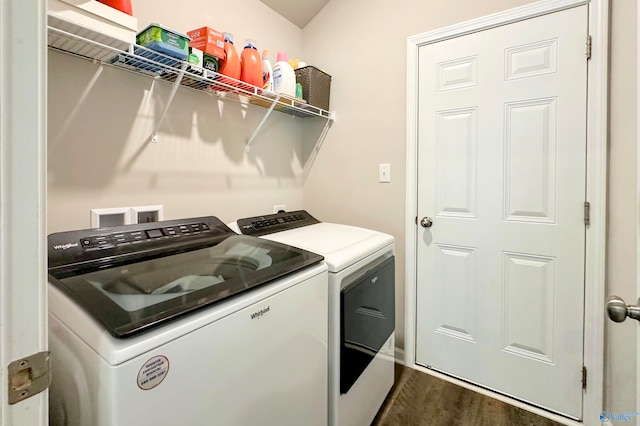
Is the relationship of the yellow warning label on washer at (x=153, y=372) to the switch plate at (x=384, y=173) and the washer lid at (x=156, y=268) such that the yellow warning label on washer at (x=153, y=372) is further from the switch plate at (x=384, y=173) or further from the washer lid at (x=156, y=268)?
the switch plate at (x=384, y=173)

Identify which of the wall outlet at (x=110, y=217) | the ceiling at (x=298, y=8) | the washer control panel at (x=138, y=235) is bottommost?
the washer control panel at (x=138, y=235)

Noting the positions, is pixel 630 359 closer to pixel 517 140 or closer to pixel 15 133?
pixel 517 140

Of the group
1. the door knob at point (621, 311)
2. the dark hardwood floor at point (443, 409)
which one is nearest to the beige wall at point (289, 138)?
the dark hardwood floor at point (443, 409)

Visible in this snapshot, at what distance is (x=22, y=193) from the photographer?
404 mm

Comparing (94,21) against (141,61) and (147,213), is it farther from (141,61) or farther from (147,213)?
(147,213)

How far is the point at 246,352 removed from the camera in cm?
78

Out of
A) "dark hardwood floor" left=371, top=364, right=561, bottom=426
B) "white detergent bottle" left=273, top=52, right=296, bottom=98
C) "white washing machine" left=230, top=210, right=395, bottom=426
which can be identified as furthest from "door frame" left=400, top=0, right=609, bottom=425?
"white detergent bottle" left=273, top=52, right=296, bottom=98

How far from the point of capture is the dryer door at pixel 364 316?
1.22 m

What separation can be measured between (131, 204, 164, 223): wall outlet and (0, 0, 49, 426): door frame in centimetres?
100

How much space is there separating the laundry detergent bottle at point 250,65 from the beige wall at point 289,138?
26 centimetres

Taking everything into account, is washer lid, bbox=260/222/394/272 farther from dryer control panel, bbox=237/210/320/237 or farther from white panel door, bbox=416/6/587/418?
white panel door, bbox=416/6/587/418

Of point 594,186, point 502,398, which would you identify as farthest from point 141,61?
point 502,398

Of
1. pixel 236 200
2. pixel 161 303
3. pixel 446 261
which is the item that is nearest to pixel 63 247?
pixel 161 303

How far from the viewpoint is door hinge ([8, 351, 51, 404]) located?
0.40 m
